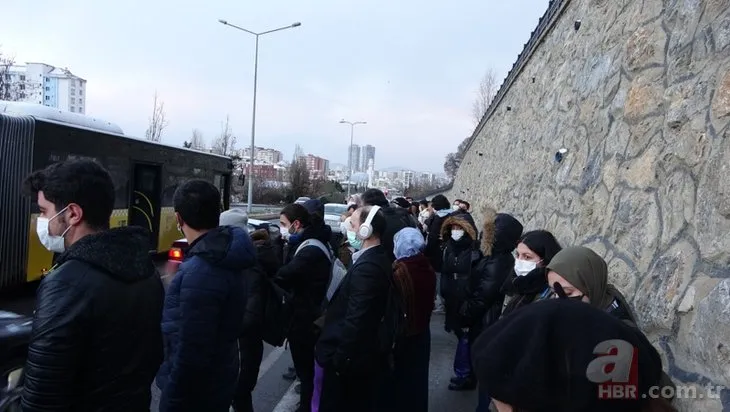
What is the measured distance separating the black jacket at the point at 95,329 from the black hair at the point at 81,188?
13 cm

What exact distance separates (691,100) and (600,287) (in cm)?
190

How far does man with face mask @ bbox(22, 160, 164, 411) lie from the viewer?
1816mm

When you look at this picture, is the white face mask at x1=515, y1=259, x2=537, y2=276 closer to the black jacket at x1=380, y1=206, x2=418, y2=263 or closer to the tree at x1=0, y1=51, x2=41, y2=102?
the black jacket at x1=380, y1=206, x2=418, y2=263

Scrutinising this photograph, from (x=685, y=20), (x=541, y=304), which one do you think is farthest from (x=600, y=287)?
(x=685, y=20)

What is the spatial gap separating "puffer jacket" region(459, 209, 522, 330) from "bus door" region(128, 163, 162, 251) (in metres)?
8.77

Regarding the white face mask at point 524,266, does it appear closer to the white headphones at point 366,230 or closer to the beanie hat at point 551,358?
the white headphones at point 366,230

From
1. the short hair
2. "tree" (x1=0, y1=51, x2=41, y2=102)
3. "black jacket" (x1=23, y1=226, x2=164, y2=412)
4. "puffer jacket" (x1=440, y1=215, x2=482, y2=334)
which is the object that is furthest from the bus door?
"tree" (x1=0, y1=51, x2=41, y2=102)

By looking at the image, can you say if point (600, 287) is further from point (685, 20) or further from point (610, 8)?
point (610, 8)

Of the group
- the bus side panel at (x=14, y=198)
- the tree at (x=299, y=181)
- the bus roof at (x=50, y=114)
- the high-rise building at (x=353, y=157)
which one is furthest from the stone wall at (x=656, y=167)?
the high-rise building at (x=353, y=157)

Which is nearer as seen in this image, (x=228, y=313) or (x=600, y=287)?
(x=600, y=287)

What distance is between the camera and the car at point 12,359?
292 cm

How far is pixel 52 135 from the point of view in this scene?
28.3 feet

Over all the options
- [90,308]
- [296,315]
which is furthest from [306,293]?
[90,308]
